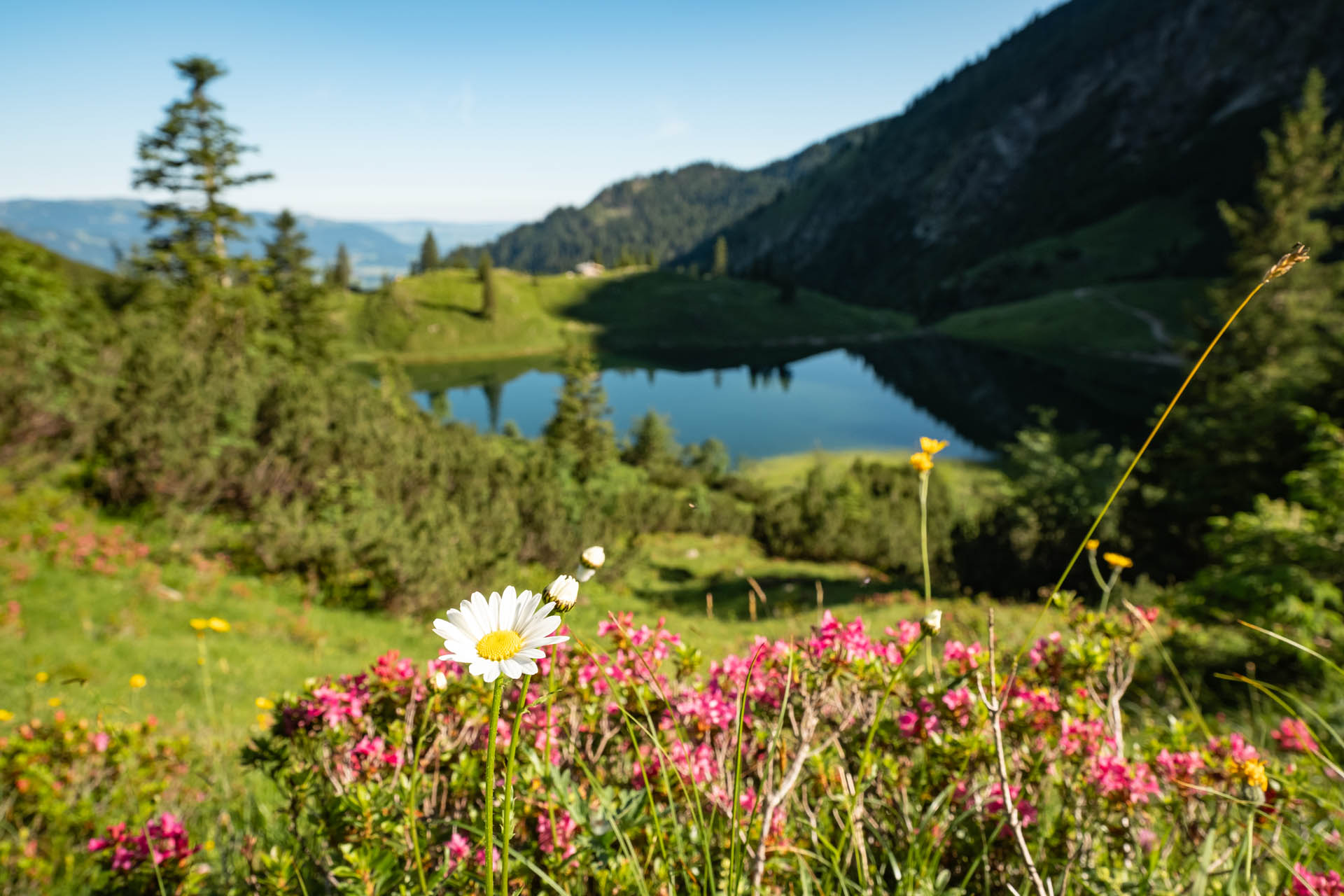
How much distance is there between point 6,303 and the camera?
17.0 meters

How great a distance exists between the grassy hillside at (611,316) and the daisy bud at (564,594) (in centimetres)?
9771

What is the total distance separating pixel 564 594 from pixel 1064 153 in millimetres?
183542

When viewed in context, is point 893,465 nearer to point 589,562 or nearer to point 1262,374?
point 1262,374

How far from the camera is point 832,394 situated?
7544cm

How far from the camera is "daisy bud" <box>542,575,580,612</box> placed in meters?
0.79

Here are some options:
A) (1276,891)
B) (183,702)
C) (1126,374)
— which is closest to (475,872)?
(1276,891)

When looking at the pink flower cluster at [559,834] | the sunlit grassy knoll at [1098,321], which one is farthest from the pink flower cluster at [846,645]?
the sunlit grassy knoll at [1098,321]

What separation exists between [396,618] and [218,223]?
19962mm

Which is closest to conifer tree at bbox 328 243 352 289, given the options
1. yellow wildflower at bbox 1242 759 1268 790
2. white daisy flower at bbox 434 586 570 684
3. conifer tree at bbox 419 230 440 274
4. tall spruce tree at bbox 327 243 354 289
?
tall spruce tree at bbox 327 243 354 289

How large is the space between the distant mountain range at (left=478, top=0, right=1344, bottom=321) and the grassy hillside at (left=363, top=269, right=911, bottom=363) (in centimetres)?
1555

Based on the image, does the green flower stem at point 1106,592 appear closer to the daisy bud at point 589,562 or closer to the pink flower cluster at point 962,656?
the pink flower cluster at point 962,656

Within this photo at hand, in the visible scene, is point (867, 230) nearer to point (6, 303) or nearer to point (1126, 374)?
point (1126, 374)

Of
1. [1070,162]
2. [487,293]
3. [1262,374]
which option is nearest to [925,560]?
[1262,374]

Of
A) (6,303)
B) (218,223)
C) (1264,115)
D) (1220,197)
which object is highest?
(1264,115)
